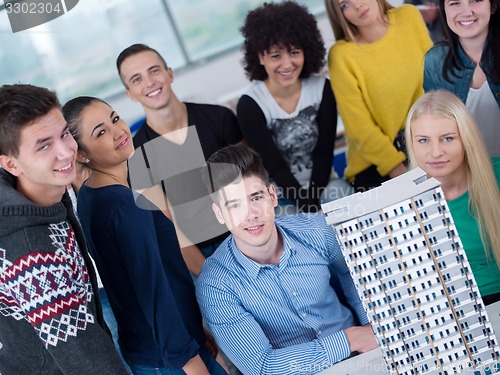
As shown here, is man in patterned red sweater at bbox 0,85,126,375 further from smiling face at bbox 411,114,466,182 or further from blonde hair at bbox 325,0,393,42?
blonde hair at bbox 325,0,393,42

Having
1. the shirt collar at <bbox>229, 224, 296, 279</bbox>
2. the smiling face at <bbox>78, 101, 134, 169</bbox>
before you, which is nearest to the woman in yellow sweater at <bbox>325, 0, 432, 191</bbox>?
Answer: the shirt collar at <bbox>229, 224, 296, 279</bbox>

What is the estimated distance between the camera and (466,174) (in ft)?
6.01

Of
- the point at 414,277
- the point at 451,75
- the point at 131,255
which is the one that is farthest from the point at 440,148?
the point at 131,255

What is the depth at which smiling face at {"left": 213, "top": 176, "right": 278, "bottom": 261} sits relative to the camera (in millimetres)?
1747

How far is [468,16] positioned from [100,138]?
47.0 inches

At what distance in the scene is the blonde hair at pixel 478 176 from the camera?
1767 mm

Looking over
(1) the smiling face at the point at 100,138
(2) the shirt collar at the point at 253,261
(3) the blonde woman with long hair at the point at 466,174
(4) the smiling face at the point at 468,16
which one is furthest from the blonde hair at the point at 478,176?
(1) the smiling face at the point at 100,138

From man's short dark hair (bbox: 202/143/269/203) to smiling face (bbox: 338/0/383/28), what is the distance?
0.85m

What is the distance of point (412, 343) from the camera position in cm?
127

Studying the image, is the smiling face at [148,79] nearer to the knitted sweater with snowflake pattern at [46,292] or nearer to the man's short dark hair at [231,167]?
the man's short dark hair at [231,167]

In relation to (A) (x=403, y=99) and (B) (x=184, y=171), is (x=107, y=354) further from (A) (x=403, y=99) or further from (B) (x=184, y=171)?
(A) (x=403, y=99)

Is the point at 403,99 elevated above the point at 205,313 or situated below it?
above

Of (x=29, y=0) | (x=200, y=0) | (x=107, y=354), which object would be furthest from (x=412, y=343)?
(x=200, y=0)

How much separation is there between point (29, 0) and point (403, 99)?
198 centimetres
